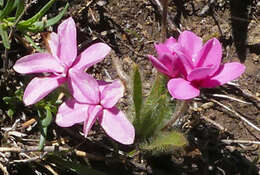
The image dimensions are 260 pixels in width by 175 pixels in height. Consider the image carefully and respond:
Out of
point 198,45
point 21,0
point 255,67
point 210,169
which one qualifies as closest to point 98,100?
point 198,45

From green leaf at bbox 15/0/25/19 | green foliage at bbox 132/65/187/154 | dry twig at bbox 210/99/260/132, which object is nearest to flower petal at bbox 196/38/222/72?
green foliage at bbox 132/65/187/154

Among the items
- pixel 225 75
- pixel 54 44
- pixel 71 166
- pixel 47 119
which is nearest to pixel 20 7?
pixel 54 44

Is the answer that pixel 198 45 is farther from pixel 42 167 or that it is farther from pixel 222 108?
pixel 42 167

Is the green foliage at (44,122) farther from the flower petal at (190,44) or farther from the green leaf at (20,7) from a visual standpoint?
the flower petal at (190,44)

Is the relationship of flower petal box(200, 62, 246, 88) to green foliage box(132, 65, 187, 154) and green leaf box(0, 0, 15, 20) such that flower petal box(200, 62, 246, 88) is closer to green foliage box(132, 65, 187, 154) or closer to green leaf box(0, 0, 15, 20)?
green foliage box(132, 65, 187, 154)

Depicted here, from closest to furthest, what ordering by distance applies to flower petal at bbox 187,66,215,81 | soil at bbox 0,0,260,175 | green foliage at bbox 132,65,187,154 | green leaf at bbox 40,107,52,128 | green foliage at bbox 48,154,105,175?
flower petal at bbox 187,66,215,81 → green foliage at bbox 132,65,187,154 → green leaf at bbox 40,107,52,128 → green foliage at bbox 48,154,105,175 → soil at bbox 0,0,260,175

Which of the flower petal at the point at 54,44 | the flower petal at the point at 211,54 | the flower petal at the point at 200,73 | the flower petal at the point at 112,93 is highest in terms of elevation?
the flower petal at the point at 54,44

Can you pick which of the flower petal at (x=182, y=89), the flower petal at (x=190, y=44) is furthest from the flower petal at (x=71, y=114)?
the flower petal at (x=190, y=44)
